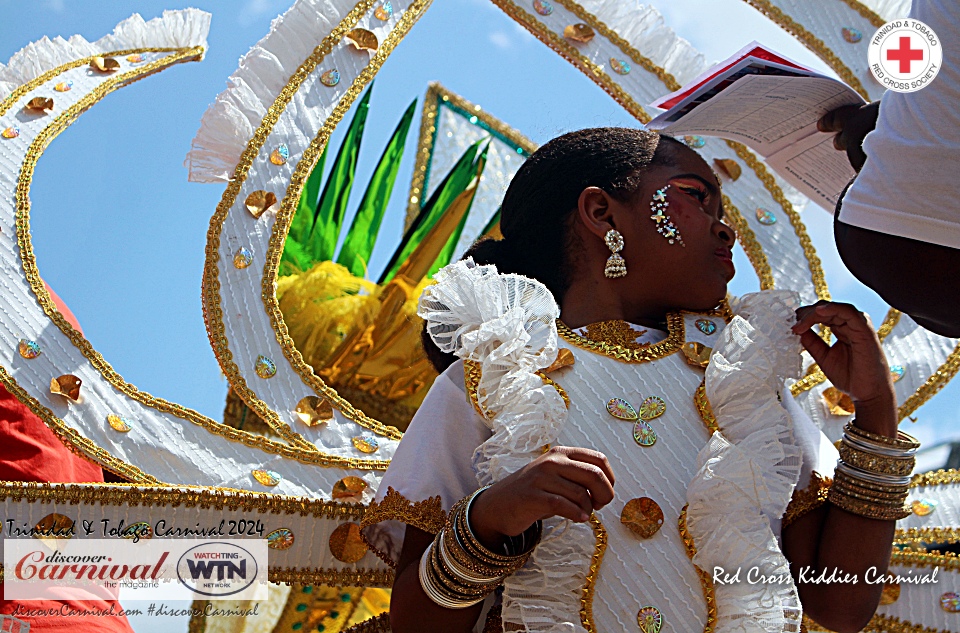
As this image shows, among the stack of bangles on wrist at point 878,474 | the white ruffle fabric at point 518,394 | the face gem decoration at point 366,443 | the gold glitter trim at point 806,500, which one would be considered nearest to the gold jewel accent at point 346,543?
the face gem decoration at point 366,443

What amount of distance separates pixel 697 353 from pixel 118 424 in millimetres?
1179

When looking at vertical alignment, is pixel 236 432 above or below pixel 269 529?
above

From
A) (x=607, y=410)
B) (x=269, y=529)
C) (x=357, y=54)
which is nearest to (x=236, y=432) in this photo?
(x=269, y=529)

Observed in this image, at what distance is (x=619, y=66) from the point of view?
282 cm

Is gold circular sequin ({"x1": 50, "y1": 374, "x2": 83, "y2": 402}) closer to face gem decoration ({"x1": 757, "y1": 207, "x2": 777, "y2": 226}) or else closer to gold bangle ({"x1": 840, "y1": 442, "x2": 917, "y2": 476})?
gold bangle ({"x1": 840, "y1": 442, "x2": 917, "y2": 476})

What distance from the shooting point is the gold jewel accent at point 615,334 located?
1.68m

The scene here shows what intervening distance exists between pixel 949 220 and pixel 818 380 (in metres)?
1.21

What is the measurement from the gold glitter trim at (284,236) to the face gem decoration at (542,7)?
43 centimetres

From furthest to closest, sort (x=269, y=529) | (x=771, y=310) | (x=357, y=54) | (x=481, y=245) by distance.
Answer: (x=357, y=54), (x=481, y=245), (x=269, y=529), (x=771, y=310)

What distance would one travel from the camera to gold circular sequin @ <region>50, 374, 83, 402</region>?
2.02 m

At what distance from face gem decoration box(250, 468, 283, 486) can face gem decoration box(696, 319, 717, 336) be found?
902 mm

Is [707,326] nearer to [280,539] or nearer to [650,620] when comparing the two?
[650,620]

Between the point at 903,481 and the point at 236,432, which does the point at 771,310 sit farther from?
the point at 236,432

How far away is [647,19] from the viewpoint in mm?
2893
